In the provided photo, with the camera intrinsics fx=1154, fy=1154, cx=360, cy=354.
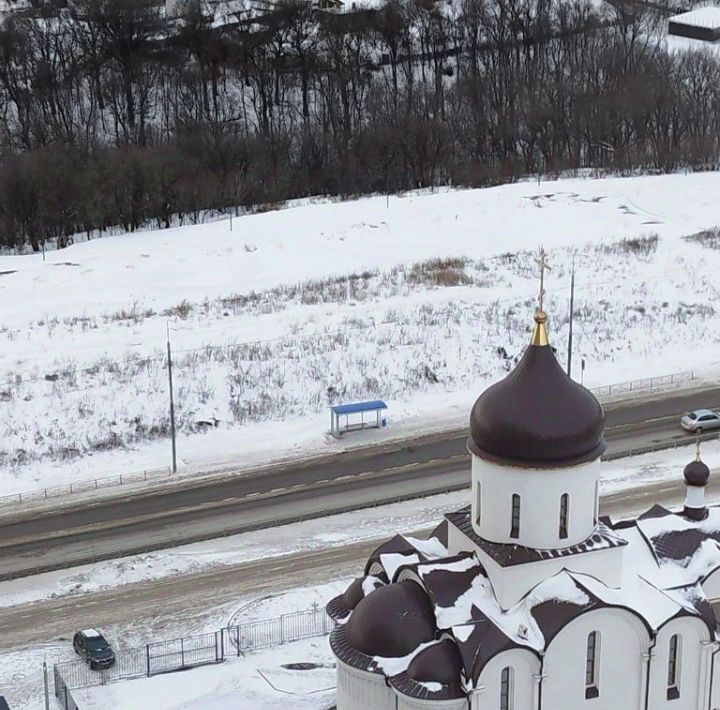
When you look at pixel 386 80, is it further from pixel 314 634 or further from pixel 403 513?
pixel 314 634

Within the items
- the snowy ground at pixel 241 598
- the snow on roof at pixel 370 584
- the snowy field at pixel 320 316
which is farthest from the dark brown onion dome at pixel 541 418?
the snowy field at pixel 320 316

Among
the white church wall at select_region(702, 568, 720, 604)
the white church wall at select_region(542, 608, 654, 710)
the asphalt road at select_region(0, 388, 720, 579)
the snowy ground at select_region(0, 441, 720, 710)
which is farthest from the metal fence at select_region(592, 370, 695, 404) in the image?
the white church wall at select_region(542, 608, 654, 710)

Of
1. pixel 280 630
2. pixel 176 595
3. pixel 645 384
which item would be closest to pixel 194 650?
pixel 280 630

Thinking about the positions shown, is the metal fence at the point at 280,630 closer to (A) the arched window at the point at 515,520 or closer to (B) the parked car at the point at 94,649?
(B) the parked car at the point at 94,649

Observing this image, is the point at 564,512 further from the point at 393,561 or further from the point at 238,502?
the point at 238,502

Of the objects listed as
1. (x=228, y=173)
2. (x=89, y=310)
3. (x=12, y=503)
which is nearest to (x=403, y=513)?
(x=12, y=503)
